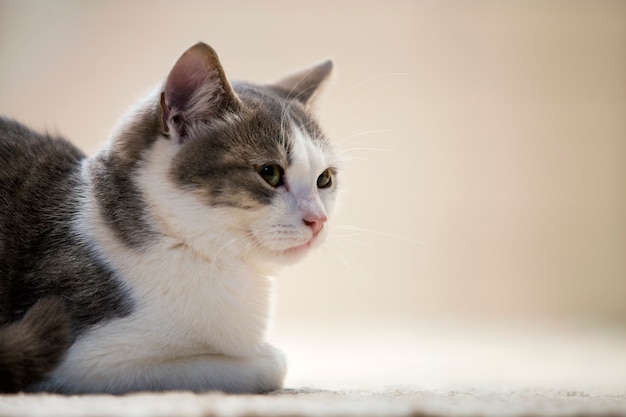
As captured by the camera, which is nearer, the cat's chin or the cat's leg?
the cat's leg

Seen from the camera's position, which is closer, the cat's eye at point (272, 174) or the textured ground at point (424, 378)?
the textured ground at point (424, 378)

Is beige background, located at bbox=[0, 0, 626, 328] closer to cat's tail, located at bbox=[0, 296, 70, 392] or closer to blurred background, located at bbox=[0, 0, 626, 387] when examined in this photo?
blurred background, located at bbox=[0, 0, 626, 387]

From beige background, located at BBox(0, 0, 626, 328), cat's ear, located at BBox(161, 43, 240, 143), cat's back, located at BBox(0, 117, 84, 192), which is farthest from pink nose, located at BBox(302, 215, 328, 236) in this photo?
beige background, located at BBox(0, 0, 626, 328)

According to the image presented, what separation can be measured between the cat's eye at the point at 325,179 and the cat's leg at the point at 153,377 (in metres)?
0.47

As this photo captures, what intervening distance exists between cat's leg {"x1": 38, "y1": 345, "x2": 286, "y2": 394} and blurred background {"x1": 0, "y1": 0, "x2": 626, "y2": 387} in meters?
2.85

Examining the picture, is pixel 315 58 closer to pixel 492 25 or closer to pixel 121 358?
pixel 492 25

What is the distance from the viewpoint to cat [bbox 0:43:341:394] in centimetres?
134

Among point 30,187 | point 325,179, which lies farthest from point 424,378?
point 30,187

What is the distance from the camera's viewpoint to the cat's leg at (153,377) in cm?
132

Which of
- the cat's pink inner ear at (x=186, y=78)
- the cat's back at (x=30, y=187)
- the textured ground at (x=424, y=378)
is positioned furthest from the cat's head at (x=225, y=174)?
the textured ground at (x=424, y=378)

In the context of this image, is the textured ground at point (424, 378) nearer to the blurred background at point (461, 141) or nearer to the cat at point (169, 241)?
the cat at point (169, 241)

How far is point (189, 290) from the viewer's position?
1418mm

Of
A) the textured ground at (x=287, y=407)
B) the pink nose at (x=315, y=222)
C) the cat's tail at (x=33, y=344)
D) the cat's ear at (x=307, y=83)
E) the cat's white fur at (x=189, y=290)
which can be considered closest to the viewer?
the textured ground at (x=287, y=407)

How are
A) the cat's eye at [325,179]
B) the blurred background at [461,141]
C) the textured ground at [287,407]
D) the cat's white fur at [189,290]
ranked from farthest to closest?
1. the blurred background at [461,141]
2. the cat's eye at [325,179]
3. the cat's white fur at [189,290]
4. the textured ground at [287,407]
